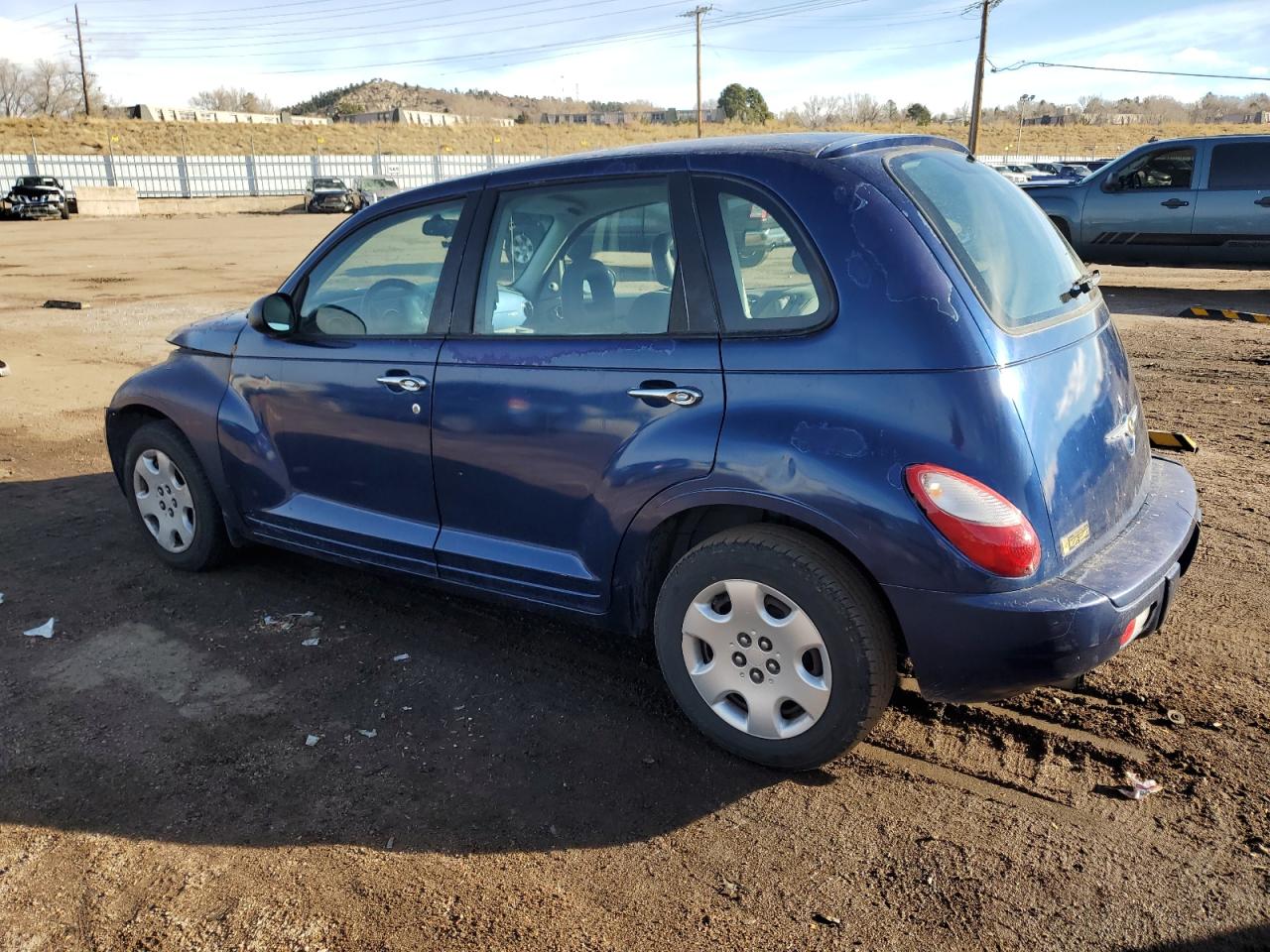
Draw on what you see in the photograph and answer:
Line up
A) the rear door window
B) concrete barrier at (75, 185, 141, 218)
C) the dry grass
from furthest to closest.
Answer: the dry grass < concrete barrier at (75, 185, 141, 218) < the rear door window

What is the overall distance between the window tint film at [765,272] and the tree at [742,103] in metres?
101

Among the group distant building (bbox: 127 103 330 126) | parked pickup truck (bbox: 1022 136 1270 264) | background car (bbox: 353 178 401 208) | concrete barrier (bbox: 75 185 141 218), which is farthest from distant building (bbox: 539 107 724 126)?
parked pickup truck (bbox: 1022 136 1270 264)

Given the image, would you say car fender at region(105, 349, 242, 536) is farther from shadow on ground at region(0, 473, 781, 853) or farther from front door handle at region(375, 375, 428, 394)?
front door handle at region(375, 375, 428, 394)

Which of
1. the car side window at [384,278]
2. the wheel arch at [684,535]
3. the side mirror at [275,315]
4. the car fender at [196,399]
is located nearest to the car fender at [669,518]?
the wheel arch at [684,535]

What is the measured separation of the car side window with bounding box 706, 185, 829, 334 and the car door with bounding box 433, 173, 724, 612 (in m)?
0.09

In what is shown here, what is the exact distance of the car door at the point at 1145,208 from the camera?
517 inches

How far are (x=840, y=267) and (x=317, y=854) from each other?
221cm

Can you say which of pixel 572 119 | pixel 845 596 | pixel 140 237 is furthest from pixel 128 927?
pixel 572 119

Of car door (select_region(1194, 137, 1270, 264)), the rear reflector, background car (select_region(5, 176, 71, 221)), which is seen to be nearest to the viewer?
the rear reflector

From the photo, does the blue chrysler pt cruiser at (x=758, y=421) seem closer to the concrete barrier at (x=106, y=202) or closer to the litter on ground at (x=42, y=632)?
the litter on ground at (x=42, y=632)

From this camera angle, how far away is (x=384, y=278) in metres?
4.13

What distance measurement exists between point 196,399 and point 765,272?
9.05 ft

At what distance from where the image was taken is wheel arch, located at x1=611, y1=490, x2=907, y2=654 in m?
2.91

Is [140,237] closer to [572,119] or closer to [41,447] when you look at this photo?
[41,447]
